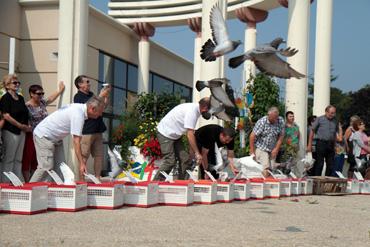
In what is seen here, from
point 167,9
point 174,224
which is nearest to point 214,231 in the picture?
point 174,224

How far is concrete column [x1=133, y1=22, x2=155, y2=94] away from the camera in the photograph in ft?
68.1

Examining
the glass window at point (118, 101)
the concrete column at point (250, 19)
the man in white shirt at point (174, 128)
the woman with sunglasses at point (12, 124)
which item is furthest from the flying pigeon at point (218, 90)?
the concrete column at point (250, 19)

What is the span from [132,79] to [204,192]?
14258 millimetres

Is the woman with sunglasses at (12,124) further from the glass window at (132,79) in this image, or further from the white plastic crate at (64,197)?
the glass window at (132,79)

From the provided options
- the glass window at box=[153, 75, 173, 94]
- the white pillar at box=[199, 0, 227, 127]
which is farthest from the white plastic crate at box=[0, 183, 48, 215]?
the glass window at box=[153, 75, 173, 94]

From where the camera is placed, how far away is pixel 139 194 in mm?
7039

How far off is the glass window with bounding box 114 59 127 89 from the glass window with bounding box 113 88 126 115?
0.69 ft

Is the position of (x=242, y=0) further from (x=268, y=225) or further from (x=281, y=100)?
(x=268, y=225)

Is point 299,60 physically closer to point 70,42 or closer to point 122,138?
point 122,138

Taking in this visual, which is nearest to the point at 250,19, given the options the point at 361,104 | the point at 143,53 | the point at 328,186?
Result: the point at 143,53

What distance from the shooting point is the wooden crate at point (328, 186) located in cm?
1070

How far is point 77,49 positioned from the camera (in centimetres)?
1188

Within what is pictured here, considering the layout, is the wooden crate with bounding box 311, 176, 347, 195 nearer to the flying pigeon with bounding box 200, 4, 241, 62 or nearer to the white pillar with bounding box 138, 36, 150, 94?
the flying pigeon with bounding box 200, 4, 241, 62

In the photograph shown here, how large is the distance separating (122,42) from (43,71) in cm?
528
